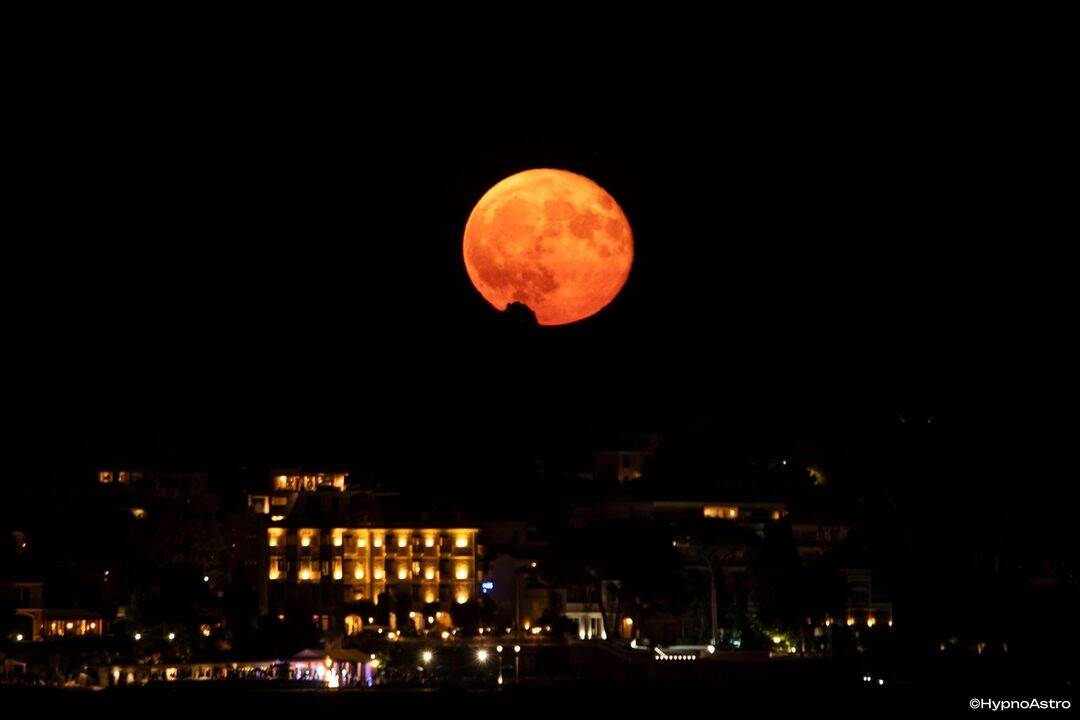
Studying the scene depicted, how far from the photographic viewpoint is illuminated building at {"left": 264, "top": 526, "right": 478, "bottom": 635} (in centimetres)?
7906

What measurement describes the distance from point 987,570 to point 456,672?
Answer: 26.8 meters

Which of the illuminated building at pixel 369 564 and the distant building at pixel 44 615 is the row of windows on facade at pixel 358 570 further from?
the distant building at pixel 44 615

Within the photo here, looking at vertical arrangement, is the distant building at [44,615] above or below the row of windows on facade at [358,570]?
below

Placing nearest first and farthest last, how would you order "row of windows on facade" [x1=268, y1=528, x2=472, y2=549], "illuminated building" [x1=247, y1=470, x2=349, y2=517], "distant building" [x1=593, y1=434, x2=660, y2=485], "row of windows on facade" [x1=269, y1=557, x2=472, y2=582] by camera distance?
"row of windows on facade" [x1=269, y1=557, x2=472, y2=582], "row of windows on facade" [x1=268, y1=528, x2=472, y2=549], "illuminated building" [x1=247, y1=470, x2=349, y2=517], "distant building" [x1=593, y1=434, x2=660, y2=485]

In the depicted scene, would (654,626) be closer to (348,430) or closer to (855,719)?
(855,719)

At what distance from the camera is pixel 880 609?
73.8m

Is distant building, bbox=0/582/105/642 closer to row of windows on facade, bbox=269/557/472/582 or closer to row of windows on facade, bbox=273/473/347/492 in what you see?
row of windows on facade, bbox=269/557/472/582

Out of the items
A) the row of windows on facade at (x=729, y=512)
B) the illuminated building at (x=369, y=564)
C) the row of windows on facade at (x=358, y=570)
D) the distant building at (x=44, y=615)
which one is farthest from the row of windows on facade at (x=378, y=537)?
the distant building at (x=44, y=615)

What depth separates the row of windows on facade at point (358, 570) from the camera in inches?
3125

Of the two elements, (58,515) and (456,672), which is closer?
(456,672)

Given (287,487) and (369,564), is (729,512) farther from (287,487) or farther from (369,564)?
(287,487)

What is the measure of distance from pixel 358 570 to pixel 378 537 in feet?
6.27

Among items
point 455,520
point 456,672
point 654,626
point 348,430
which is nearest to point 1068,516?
point 456,672

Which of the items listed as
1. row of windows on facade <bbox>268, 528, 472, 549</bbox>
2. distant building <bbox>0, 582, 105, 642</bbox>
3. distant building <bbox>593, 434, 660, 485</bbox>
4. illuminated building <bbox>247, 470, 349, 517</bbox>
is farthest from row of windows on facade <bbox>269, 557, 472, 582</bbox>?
distant building <bbox>593, 434, 660, 485</bbox>
